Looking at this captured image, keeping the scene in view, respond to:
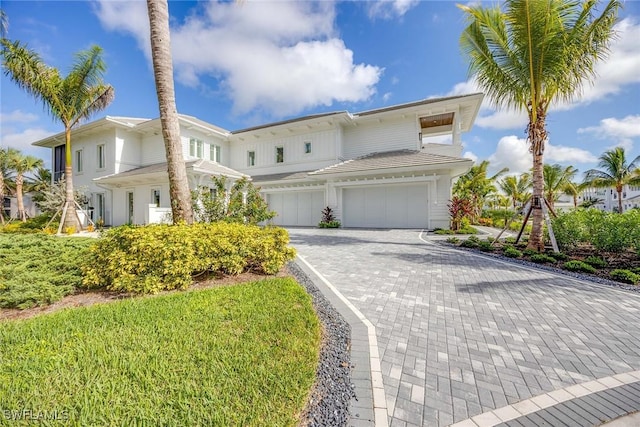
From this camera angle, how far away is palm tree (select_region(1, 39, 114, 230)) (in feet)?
41.9

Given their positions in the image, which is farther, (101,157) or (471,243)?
(101,157)

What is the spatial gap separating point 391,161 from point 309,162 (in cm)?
659

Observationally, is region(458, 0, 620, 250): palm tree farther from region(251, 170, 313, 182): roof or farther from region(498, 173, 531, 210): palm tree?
region(498, 173, 531, 210): palm tree

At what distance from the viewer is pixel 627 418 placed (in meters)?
2.12

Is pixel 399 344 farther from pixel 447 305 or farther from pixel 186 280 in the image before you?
pixel 186 280

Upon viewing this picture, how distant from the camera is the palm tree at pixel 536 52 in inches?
299

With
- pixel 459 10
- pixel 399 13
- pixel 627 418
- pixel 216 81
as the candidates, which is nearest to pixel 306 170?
pixel 216 81

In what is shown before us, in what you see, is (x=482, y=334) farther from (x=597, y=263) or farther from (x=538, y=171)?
(x=538, y=171)

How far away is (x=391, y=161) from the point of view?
15.8m

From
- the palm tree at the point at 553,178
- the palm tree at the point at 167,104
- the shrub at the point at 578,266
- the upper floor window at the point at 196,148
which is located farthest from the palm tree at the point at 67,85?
the palm tree at the point at 553,178

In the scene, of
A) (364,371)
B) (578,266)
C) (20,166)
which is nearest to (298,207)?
(578,266)

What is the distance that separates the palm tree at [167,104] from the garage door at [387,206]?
1269 cm

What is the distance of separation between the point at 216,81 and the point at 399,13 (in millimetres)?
11872

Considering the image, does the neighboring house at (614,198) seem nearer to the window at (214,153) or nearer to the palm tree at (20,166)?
the window at (214,153)
